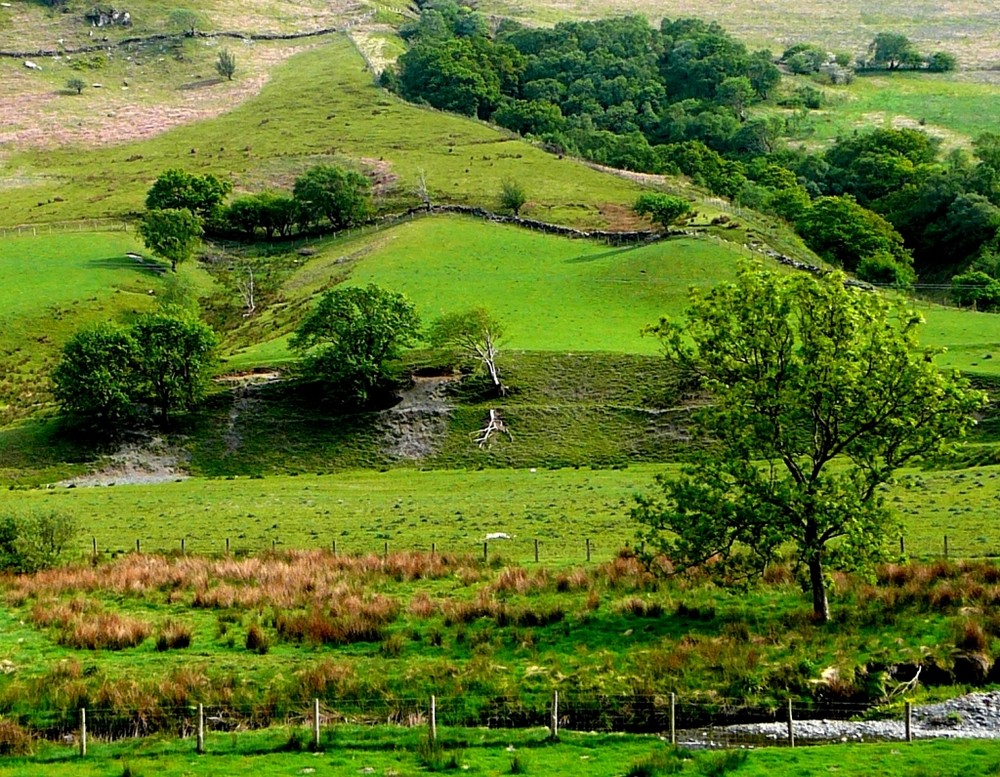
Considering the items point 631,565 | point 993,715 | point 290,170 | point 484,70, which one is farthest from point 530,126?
point 993,715

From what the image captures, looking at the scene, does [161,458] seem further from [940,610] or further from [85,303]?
[940,610]

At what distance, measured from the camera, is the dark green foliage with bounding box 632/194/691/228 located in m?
105

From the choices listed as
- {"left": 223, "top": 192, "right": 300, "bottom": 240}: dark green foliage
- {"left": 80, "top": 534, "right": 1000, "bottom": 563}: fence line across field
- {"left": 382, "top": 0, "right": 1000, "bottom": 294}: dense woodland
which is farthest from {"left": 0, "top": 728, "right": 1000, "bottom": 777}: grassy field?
{"left": 223, "top": 192, "right": 300, "bottom": 240}: dark green foliage

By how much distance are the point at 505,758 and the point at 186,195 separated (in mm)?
112090

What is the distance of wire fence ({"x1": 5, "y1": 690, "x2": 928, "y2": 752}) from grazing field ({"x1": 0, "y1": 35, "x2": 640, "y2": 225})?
92901 mm

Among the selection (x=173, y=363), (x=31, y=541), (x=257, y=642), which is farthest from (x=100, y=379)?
(x=257, y=642)

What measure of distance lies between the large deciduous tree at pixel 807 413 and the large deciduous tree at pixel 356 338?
151ft

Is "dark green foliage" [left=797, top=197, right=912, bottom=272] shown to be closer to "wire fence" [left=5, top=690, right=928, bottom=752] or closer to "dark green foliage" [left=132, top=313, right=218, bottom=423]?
"dark green foliage" [left=132, top=313, right=218, bottom=423]

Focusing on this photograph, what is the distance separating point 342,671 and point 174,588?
430 inches

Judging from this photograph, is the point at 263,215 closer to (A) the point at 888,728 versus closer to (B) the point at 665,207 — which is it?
(B) the point at 665,207

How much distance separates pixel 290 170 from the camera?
146 metres

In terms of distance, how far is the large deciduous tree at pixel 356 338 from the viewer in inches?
2953

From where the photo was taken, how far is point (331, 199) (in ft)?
402

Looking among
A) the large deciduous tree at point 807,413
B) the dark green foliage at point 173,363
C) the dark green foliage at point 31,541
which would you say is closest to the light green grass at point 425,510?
the dark green foliage at point 31,541
